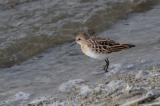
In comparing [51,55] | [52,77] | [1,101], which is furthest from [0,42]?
[1,101]

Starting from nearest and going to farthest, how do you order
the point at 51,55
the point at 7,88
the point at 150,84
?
the point at 150,84 < the point at 7,88 < the point at 51,55

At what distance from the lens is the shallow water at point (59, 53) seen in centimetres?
870

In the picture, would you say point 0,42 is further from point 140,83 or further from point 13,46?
point 140,83

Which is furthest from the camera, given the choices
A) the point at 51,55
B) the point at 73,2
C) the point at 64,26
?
the point at 73,2

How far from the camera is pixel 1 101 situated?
8086 mm

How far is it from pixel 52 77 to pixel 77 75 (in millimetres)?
419

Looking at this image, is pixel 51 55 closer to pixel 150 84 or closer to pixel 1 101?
pixel 1 101

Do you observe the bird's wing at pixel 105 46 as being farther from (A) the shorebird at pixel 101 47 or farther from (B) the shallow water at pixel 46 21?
(B) the shallow water at pixel 46 21

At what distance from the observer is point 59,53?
410 inches

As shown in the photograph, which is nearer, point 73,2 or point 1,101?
point 1,101

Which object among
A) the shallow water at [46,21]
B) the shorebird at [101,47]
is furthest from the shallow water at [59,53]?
the shorebird at [101,47]

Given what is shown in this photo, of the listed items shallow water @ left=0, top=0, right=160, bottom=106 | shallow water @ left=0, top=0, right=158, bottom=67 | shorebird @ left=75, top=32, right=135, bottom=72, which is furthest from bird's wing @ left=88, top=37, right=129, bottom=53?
shallow water @ left=0, top=0, right=158, bottom=67

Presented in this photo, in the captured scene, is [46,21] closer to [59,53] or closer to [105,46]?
[59,53]

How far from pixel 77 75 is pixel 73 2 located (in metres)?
4.37
